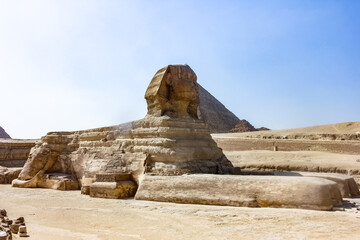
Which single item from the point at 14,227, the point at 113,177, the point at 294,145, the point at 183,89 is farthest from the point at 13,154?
the point at 294,145

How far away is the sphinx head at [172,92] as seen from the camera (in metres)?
7.84

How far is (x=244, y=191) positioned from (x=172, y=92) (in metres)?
3.62

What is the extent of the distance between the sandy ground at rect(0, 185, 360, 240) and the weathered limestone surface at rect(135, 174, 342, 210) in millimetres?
203

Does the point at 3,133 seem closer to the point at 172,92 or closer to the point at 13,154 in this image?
the point at 13,154

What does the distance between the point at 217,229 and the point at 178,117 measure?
4.04 meters

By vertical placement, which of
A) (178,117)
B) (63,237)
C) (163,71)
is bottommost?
(63,237)

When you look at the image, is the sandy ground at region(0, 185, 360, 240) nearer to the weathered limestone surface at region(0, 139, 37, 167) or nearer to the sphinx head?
the sphinx head

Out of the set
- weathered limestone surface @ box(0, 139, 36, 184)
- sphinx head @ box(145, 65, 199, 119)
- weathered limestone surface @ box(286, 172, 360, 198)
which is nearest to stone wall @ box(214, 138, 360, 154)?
weathered limestone surface @ box(286, 172, 360, 198)

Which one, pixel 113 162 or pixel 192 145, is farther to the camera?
pixel 113 162

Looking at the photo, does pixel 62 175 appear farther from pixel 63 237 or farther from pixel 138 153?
pixel 63 237

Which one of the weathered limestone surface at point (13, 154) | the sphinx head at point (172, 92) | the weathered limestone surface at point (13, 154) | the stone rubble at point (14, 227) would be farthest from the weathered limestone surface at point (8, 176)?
the stone rubble at point (14, 227)

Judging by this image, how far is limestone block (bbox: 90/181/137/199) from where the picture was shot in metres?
6.97

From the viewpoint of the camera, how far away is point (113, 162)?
8.16 m

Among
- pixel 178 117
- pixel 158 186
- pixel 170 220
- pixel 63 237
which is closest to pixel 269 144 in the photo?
pixel 178 117
